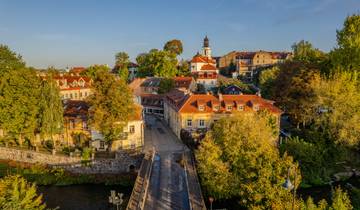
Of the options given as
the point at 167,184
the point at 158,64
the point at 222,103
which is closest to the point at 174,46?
the point at 158,64

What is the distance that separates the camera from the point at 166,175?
25.9m

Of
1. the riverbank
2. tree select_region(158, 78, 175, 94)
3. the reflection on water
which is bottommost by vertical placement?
the reflection on water

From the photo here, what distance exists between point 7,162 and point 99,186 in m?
13.9

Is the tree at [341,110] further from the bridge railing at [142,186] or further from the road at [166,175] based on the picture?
the bridge railing at [142,186]

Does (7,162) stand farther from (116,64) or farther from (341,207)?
(116,64)

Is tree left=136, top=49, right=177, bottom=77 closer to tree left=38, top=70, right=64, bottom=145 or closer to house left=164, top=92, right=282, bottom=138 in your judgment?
house left=164, top=92, right=282, bottom=138

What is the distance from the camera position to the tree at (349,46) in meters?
36.9

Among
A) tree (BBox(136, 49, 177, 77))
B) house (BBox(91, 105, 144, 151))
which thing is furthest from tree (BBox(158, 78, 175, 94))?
house (BBox(91, 105, 144, 151))

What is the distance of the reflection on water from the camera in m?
25.5

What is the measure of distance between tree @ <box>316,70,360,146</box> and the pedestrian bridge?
1657cm

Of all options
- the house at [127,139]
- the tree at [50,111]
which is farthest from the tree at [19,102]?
the house at [127,139]

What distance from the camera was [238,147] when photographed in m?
21.4

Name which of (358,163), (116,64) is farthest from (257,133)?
(116,64)

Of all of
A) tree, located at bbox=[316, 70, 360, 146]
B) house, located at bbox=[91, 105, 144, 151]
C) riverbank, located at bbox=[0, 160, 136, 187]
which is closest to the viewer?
tree, located at bbox=[316, 70, 360, 146]
